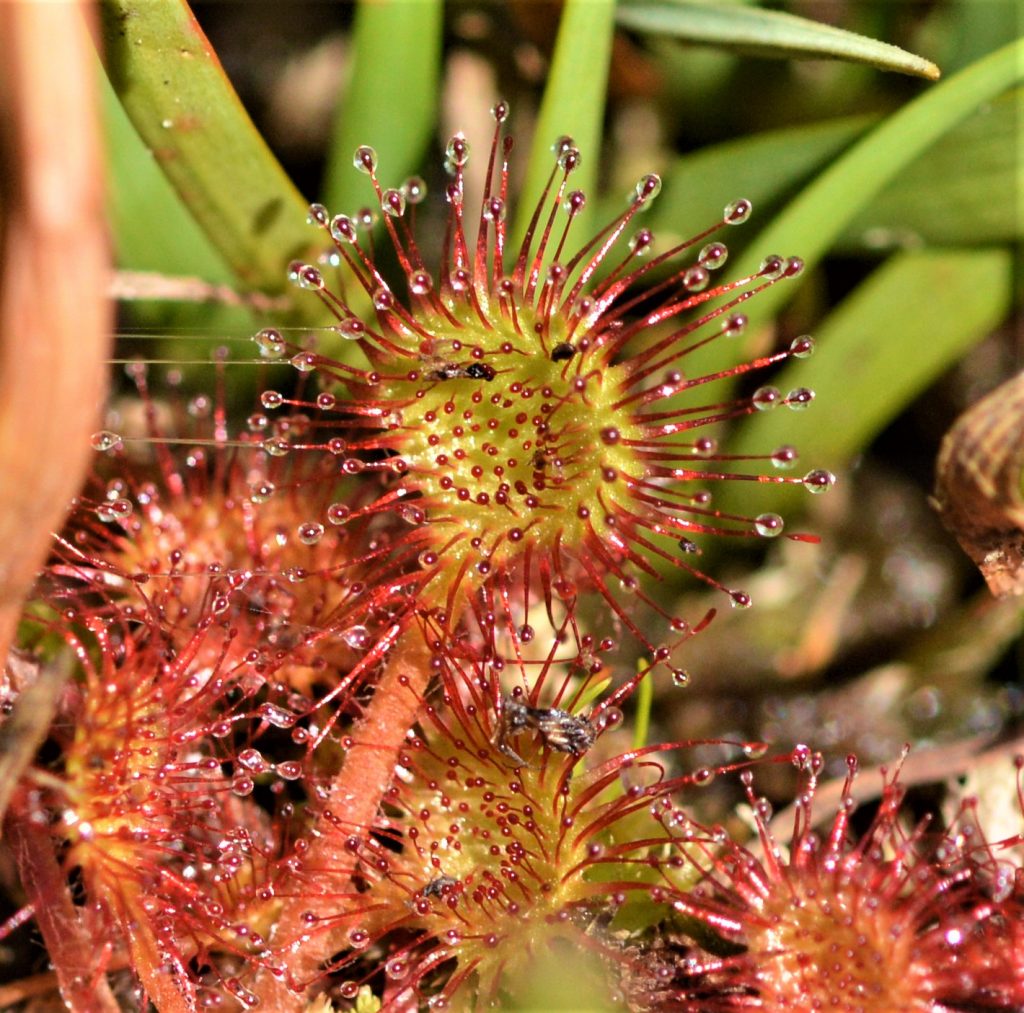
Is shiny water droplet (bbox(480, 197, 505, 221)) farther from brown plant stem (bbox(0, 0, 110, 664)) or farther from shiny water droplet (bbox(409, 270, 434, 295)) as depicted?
brown plant stem (bbox(0, 0, 110, 664))

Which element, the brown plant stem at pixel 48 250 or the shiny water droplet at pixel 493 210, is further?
the shiny water droplet at pixel 493 210

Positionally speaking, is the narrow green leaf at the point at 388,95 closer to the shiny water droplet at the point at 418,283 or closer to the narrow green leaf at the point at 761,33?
the narrow green leaf at the point at 761,33

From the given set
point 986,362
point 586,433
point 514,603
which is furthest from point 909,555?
point 586,433

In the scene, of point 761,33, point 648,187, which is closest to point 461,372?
point 648,187

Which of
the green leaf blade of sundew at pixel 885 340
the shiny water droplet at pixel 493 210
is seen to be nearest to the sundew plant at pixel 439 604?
the shiny water droplet at pixel 493 210

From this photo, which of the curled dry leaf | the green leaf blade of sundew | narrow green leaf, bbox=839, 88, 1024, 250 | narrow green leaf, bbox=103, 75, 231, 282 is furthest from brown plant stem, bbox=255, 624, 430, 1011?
narrow green leaf, bbox=839, 88, 1024, 250

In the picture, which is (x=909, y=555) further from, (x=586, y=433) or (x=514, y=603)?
(x=586, y=433)
